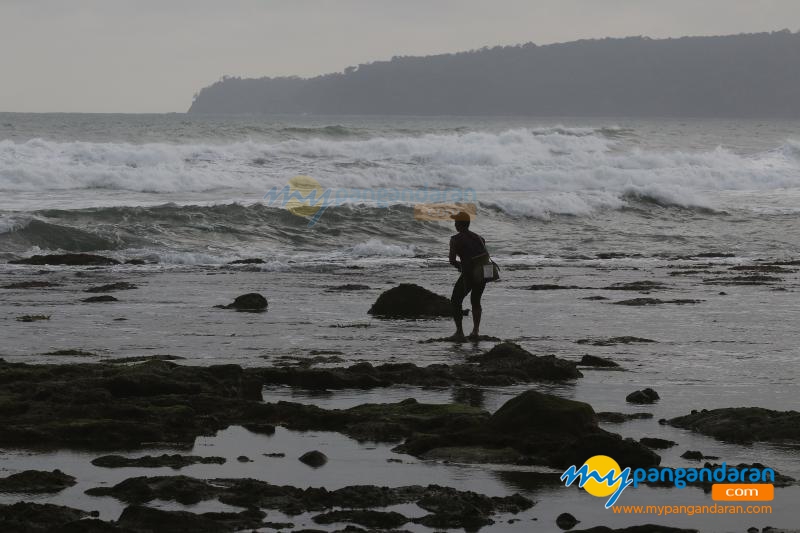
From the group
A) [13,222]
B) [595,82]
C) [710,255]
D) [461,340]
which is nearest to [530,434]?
[461,340]

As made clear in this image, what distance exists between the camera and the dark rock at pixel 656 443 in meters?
8.63

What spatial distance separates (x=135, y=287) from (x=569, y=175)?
107ft

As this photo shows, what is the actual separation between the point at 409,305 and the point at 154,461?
29.1 ft

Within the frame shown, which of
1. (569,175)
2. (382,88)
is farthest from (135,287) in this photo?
(382,88)

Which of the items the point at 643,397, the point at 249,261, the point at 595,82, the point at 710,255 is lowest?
the point at 710,255

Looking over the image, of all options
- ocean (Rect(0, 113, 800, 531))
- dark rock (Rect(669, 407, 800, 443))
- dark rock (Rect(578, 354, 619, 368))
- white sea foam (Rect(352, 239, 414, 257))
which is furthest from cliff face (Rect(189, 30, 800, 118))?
dark rock (Rect(669, 407, 800, 443))

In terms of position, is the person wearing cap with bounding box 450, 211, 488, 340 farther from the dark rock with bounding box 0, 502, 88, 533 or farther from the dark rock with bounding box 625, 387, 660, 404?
the dark rock with bounding box 0, 502, 88, 533

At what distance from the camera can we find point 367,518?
22.4 ft

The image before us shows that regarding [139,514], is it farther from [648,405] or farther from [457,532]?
[648,405]

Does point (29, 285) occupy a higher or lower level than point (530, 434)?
lower

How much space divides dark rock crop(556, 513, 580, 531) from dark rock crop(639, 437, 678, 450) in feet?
6.41

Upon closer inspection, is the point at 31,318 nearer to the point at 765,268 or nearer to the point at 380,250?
the point at 380,250

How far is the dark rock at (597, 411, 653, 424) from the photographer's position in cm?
962

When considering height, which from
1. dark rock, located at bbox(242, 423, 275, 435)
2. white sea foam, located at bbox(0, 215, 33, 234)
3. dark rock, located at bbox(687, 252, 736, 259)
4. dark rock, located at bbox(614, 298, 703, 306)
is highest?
dark rock, located at bbox(242, 423, 275, 435)
